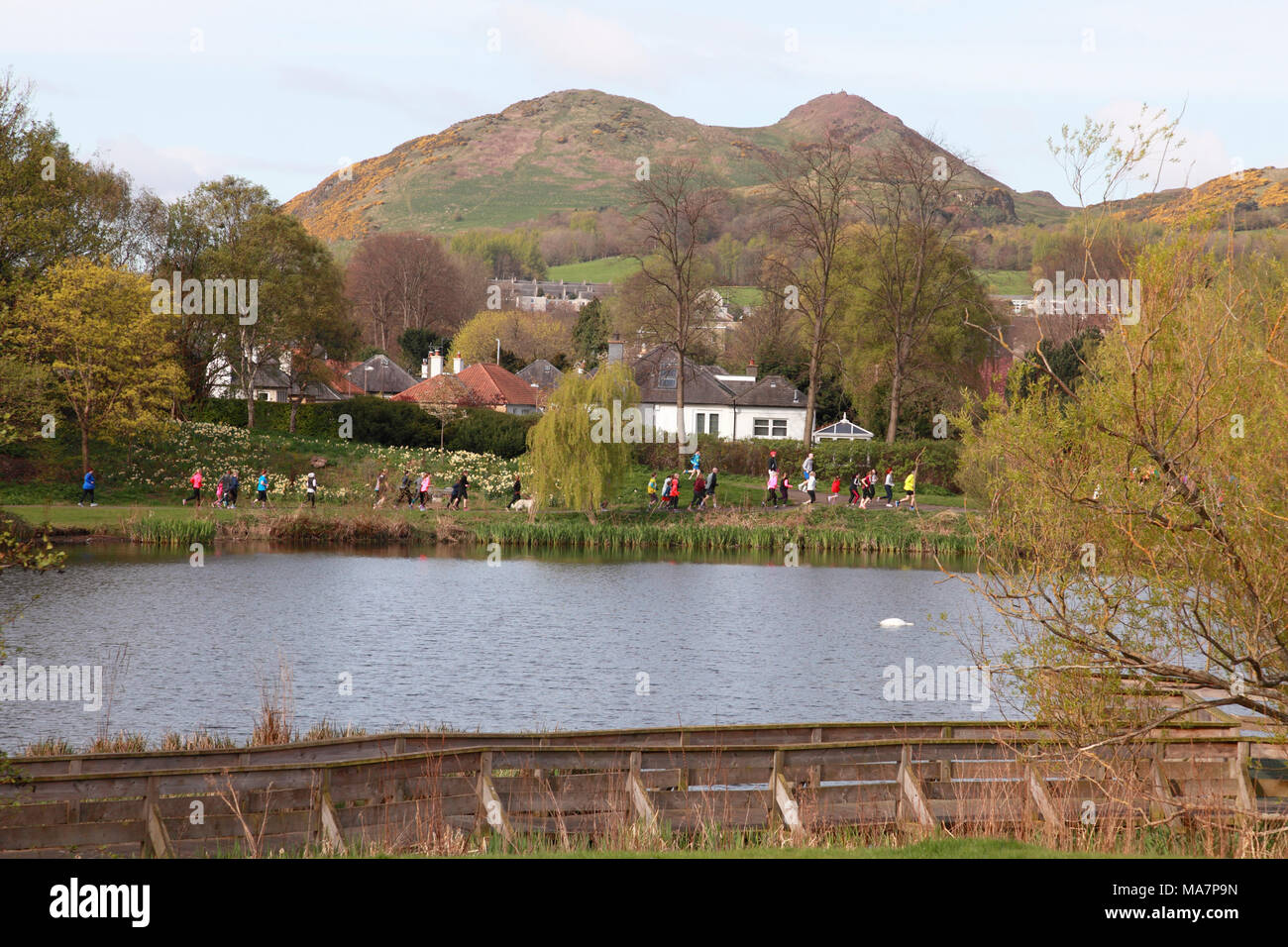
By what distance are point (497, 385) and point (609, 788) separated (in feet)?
236

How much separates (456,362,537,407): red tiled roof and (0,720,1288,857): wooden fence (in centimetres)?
6649

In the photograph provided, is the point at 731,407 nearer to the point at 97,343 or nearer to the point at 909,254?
the point at 909,254

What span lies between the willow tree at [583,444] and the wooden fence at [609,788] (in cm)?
3350

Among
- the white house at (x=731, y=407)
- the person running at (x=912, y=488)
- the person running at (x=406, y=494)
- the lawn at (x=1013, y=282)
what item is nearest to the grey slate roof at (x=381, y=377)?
the white house at (x=731, y=407)

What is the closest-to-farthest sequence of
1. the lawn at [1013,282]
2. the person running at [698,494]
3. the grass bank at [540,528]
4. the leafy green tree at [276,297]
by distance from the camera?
the grass bank at [540,528]
the person running at [698,494]
the leafy green tree at [276,297]
the lawn at [1013,282]

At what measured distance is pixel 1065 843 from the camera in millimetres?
12359

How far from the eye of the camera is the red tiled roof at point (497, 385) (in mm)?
80938

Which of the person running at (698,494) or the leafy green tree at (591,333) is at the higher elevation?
the leafy green tree at (591,333)

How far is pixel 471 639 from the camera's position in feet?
95.2

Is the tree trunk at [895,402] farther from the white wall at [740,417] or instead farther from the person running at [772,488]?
the person running at [772,488]

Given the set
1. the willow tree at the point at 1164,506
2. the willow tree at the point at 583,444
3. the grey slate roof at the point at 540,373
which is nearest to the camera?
the willow tree at the point at 1164,506

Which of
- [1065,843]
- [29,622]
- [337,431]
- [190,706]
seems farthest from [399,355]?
[1065,843]

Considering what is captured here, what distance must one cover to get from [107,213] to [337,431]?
56.9ft
